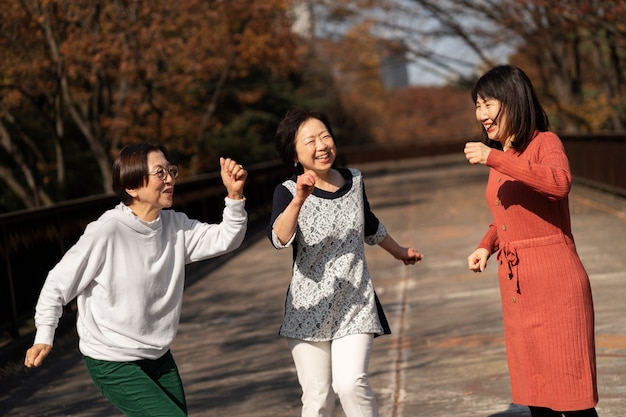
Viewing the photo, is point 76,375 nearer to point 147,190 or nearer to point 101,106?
point 147,190

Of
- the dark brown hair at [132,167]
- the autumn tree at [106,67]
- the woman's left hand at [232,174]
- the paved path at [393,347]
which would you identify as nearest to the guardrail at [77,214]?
the paved path at [393,347]

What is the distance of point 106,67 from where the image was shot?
21.4 meters

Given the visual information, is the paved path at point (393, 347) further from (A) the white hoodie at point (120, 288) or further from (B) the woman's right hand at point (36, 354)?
(B) the woman's right hand at point (36, 354)

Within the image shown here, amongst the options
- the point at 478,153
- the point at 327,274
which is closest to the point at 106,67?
the point at 327,274

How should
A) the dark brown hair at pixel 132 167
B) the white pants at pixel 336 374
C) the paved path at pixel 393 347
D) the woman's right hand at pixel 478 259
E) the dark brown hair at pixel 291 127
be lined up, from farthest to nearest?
the paved path at pixel 393 347 → the dark brown hair at pixel 291 127 → the woman's right hand at pixel 478 259 → the white pants at pixel 336 374 → the dark brown hair at pixel 132 167

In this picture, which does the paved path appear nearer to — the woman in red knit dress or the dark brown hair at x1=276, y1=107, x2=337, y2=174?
the woman in red knit dress

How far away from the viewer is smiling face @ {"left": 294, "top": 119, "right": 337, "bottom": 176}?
4.98 meters

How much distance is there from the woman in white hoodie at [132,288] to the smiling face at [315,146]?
0.51 m

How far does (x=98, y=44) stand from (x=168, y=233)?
52.4ft

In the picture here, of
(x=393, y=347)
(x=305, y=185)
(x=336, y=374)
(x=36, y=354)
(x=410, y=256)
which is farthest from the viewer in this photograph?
(x=393, y=347)

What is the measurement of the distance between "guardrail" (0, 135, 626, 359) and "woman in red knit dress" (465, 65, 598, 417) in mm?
6767

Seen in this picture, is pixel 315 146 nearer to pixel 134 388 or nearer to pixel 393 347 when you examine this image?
pixel 134 388

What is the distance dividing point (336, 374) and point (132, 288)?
3.27 ft

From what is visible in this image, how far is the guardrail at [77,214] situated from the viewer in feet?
34.6
